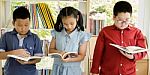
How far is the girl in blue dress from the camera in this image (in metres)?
2.23

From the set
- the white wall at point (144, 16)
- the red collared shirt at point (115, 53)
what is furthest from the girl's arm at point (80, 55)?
the white wall at point (144, 16)

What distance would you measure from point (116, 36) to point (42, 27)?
1.41 m

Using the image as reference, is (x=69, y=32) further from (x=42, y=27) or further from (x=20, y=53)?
(x=42, y=27)

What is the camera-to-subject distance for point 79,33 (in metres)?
2.28

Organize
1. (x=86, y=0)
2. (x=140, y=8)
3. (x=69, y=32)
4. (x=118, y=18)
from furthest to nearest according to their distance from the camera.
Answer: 1. (x=140, y=8)
2. (x=86, y=0)
3. (x=69, y=32)
4. (x=118, y=18)

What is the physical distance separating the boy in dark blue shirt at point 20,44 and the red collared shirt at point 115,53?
1.53 ft

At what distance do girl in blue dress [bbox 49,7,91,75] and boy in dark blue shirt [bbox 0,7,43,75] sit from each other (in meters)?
0.16

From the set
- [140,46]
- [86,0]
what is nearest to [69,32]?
[140,46]

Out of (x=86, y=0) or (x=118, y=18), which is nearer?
(x=118, y=18)

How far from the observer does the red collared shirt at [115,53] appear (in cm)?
210

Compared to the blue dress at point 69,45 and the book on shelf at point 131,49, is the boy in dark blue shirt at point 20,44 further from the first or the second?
the book on shelf at point 131,49

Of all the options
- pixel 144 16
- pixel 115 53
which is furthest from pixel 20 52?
pixel 144 16

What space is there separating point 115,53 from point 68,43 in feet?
1.29

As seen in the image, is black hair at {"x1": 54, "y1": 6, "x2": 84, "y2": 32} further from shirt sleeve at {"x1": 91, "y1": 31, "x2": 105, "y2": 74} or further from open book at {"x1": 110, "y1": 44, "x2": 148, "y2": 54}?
open book at {"x1": 110, "y1": 44, "x2": 148, "y2": 54}
